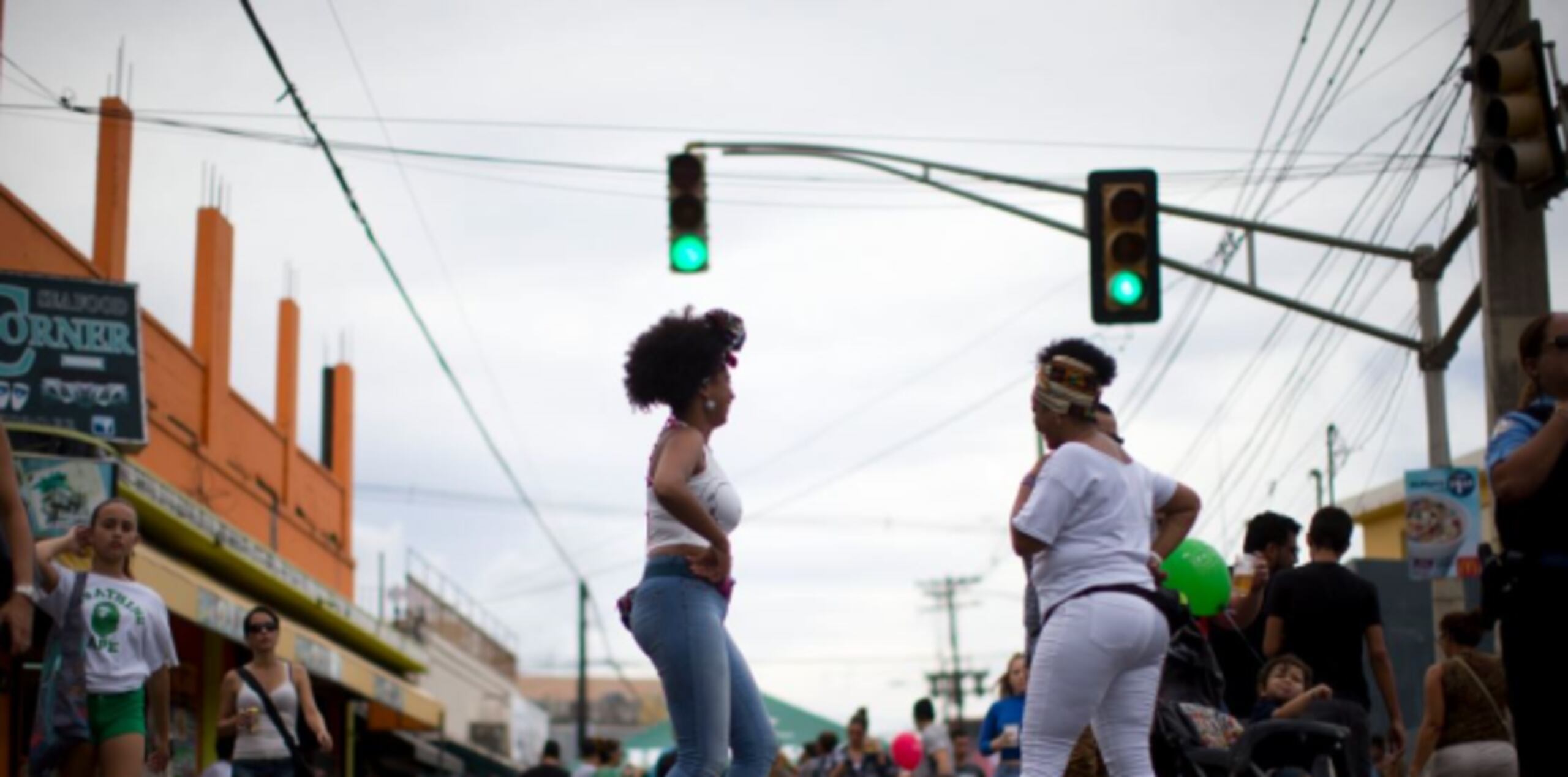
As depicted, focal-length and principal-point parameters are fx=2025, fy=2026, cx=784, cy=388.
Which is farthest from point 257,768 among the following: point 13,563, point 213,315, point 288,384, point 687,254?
point 288,384

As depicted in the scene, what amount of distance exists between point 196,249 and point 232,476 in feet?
9.65

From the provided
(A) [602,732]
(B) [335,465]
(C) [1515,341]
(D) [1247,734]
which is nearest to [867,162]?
(C) [1515,341]

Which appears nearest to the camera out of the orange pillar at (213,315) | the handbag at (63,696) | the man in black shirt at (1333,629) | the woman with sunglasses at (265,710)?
the handbag at (63,696)

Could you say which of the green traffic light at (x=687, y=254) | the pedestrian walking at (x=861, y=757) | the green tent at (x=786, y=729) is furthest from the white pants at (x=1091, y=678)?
the green tent at (x=786, y=729)

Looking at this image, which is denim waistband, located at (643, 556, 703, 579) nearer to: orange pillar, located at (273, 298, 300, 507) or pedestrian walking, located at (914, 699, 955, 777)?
pedestrian walking, located at (914, 699, 955, 777)

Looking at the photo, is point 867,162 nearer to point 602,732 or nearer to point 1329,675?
point 1329,675

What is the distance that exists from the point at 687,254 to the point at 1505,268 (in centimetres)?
618

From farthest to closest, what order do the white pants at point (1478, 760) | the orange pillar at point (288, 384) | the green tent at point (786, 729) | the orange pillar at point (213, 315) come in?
the green tent at point (786, 729)
the orange pillar at point (288, 384)
the orange pillar at point (213, 315)
the white pants at point (1478, 760)

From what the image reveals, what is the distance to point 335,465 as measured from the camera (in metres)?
37.1

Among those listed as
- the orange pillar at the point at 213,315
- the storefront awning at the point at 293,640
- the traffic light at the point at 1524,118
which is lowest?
the storefront awning at the point at 293,640

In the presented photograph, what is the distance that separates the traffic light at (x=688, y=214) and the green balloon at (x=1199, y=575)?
6.90m

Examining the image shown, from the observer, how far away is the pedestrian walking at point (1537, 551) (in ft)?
18.5

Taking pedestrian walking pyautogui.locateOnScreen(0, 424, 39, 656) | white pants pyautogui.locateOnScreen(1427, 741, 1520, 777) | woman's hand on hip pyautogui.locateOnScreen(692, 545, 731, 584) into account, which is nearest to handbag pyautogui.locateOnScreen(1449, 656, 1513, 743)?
white pants pyautogui.locateOnScreen(1427, 741, 1520, 777)

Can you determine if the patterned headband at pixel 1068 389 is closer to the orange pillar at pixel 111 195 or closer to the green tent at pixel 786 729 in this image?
the orange pillar at pixel 111 195
